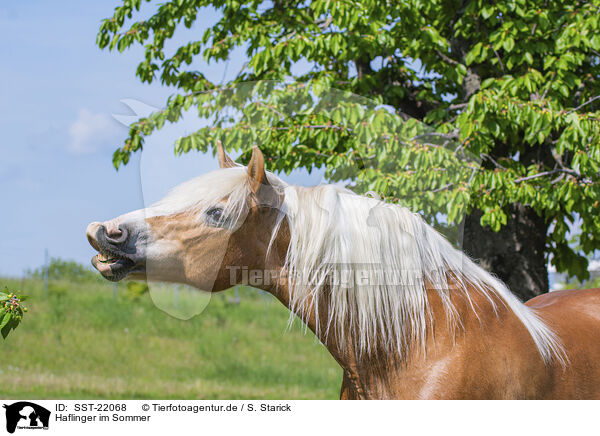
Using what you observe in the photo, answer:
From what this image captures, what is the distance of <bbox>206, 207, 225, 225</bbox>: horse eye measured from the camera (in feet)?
6.09

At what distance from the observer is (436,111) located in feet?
16.5

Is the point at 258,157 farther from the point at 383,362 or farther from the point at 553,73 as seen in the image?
the point at 553,73

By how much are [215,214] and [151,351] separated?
853 cm

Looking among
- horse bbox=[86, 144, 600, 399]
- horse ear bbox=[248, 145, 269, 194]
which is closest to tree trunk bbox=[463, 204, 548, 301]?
horse bbox=[86, 144, 600, 399]

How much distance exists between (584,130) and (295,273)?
10.4 feet

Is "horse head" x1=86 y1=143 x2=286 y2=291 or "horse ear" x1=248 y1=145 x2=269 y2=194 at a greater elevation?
"horse ear" x1=248 y1=145 x2=269 y2=194

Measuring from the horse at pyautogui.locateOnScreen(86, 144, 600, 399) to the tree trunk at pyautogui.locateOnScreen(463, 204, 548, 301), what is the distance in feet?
11.1

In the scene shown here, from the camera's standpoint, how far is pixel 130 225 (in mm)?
1785

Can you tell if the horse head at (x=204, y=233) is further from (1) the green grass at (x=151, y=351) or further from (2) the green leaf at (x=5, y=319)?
(1) the green grass at (x=151, y=351)

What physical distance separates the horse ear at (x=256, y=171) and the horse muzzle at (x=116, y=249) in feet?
1.40

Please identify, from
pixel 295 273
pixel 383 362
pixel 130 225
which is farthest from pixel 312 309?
pixel 130 225
